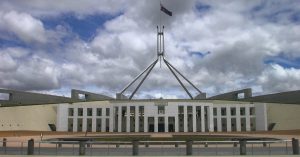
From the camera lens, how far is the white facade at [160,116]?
73438 millimetres

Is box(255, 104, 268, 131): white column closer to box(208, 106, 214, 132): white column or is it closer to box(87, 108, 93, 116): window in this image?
box(208, 106, 214, 132): white column

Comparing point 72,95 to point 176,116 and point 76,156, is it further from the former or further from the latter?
point 76,156

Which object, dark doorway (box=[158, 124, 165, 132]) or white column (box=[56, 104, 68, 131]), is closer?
dark doorway (box=[158, 124, 165, 132])

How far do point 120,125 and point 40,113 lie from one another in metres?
15.3

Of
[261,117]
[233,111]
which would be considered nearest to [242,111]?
[233,111]

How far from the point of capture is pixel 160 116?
2911 inches

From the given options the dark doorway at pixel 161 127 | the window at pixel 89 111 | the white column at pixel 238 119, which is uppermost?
the window at pixel 89 111

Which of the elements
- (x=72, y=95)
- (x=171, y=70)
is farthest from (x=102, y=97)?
(x=171, y=70)

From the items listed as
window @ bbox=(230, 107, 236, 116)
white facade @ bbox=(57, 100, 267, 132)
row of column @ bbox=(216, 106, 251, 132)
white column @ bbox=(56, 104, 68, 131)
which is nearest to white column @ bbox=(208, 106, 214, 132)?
white facade @ bbox=(57, 100, 267, 132)

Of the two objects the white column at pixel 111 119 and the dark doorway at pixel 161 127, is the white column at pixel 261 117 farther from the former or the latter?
the white column at pixel 111 119

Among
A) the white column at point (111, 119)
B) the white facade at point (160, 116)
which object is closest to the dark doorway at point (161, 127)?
the white facade at point (160, 116)

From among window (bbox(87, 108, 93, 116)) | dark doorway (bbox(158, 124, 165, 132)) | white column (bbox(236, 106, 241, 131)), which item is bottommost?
dark doorway (bbox(158, 124, 165, 132))

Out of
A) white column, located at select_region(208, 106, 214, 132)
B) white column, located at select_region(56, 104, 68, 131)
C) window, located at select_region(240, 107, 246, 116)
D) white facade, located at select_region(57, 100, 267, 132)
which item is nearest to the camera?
white facade, located at select_region(57, 100, 267, 132)

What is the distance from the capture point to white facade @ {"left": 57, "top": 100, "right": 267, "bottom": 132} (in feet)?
241
